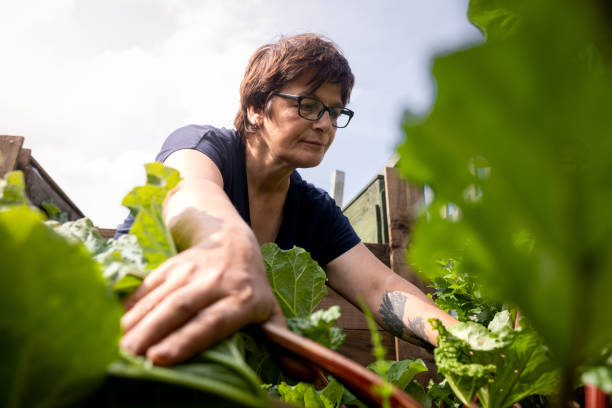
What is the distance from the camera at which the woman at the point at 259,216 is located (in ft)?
Answer: 1.62

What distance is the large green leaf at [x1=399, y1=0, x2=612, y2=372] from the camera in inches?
10.0

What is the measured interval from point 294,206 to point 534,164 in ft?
6.11

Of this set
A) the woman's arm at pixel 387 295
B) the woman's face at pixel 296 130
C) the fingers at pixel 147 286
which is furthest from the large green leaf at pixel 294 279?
the woman's face at pixel 296 130

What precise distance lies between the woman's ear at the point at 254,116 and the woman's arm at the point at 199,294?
146 centimetres

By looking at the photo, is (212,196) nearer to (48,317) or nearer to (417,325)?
(48,317)

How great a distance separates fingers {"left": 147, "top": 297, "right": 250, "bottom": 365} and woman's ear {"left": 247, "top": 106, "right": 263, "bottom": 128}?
5.49 ft

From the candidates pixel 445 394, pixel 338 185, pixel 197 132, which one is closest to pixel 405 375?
pixel 445 394

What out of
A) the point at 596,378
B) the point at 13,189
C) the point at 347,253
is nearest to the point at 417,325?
the point at 347,253

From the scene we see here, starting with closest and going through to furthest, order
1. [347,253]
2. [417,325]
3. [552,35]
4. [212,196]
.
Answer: [552,35] → [212,196] → [417,325] → [347,253]

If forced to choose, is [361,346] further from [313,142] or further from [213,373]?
[213,373]

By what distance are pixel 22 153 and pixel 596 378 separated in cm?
224

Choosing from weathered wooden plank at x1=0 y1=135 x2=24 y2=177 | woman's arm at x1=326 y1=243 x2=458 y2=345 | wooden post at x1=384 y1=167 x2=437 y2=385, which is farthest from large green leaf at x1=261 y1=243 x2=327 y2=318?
weathered wooden plank at x1=0 y1=135 x2=24 y2=177

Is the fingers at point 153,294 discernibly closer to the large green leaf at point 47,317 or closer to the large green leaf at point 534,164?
the large green leaf at point 47,317

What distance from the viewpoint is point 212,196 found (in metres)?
0.79
